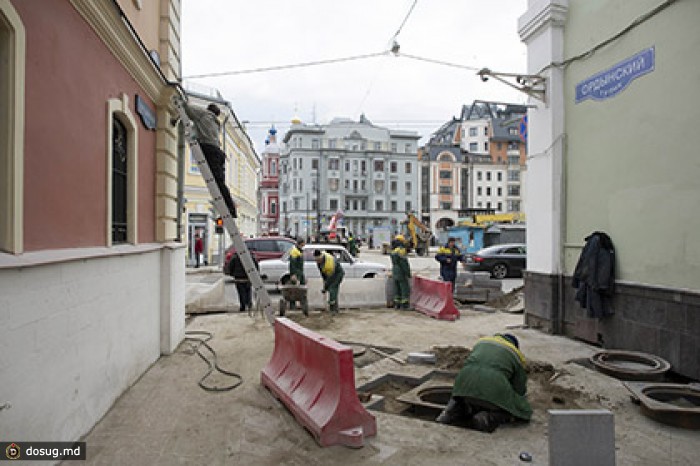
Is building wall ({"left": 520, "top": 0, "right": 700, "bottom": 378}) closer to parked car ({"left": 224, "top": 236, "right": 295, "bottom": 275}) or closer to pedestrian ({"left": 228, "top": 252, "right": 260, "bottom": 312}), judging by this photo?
pedestrian ({"left": 228, "top": 252, "right": 260, "bottom": 312})

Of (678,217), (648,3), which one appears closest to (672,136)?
(678,217)

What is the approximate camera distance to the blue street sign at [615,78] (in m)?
6.59

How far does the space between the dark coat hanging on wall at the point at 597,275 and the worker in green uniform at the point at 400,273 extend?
4729 mm

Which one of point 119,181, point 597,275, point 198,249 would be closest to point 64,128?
point 119,181

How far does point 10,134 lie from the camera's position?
3.10 m

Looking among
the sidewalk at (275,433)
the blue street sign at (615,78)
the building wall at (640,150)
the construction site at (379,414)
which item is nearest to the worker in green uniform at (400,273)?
the construction site at (379,414)

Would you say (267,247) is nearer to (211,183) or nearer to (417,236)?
(211,183)

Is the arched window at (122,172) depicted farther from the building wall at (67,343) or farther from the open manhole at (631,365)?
the open manhole at (631,365)

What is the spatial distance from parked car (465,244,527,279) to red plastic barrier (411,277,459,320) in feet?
28.2

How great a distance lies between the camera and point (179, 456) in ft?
12.6

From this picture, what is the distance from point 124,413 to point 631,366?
6.40 metres

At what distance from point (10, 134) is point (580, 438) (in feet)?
15.1

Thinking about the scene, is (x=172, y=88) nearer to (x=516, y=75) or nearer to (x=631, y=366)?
(x=516, y=75)

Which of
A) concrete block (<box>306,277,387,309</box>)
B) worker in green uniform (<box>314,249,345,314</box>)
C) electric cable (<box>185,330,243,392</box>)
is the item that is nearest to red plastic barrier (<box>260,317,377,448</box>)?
electric cable (<box>185,330,243,392</box>)
